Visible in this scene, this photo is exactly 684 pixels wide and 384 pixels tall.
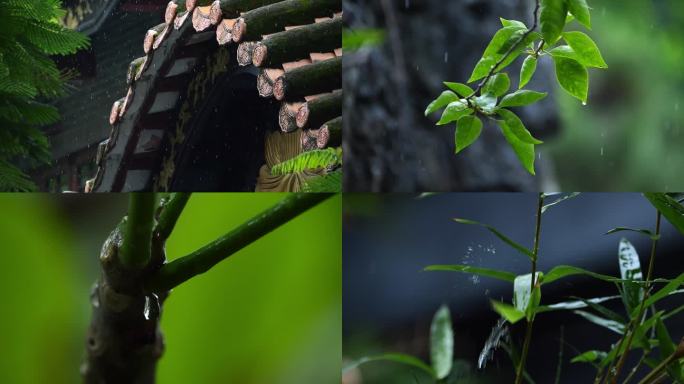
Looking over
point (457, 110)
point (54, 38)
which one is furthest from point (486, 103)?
point (54, 38)

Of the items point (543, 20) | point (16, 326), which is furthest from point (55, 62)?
point (543, 20)

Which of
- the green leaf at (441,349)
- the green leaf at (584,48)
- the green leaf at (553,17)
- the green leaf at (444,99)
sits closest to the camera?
the green leaf at (553,17)

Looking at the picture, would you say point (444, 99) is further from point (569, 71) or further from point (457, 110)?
point (569, 71)

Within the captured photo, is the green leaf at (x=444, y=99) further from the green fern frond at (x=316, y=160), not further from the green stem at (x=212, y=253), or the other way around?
the green fern frond at (x=316, y=160)

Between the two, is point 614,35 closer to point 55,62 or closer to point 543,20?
point 543,20

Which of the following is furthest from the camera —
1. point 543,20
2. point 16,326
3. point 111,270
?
point 16,326

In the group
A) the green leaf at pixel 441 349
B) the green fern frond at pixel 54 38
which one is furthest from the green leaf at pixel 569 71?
the green fern frond at pixel 54 38
